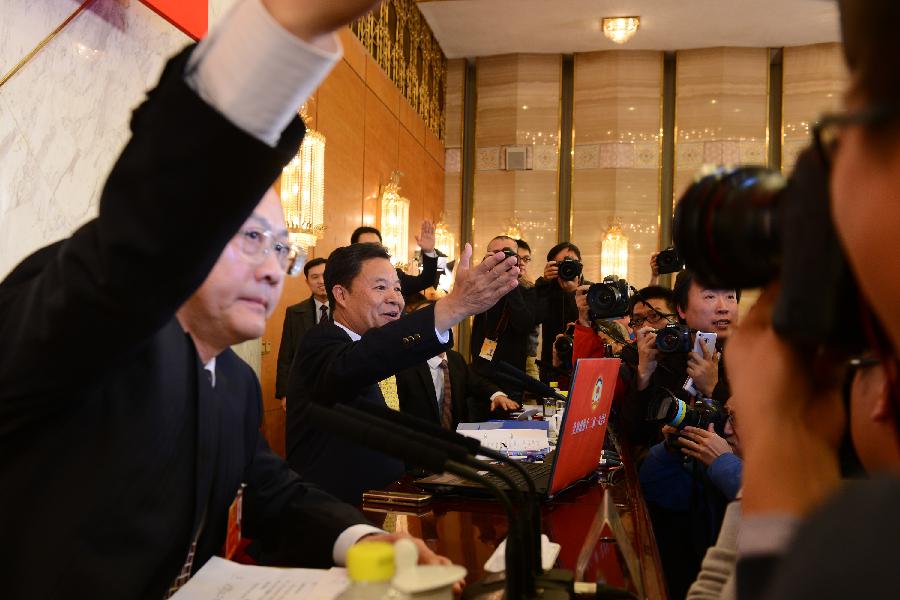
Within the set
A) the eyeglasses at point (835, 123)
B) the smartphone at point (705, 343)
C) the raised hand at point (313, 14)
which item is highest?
the raised hand at point (313, 14)

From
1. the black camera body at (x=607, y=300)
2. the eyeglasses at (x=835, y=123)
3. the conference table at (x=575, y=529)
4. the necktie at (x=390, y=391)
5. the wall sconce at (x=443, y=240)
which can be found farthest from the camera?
the wall sconce at (x=443, y=240)

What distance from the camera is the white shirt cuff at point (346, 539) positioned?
49.9 inches

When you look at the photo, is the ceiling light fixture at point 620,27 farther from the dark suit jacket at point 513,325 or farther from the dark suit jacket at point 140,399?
the dark suit jacket at point 140,399

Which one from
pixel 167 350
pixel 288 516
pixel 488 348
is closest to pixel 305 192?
pixel 488 348

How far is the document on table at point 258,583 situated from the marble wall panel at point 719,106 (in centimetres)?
879

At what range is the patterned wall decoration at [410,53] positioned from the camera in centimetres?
690

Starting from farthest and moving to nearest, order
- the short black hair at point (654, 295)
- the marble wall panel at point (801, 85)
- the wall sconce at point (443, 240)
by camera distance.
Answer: the marble wall panel at point (801, 85)
the wall sconce at point (443, 240)
the short black hair at point (654, 295)

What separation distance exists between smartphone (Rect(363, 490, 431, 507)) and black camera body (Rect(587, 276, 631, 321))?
73.9 inches

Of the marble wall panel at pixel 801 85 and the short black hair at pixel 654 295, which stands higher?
the marble wall panel at pixel 801 85

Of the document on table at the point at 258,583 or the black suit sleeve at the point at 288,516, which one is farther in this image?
the black suit sleeve at the point at 288,516

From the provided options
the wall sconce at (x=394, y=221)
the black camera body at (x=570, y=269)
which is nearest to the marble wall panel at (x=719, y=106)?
the wall sconce at (x=394, y=221)

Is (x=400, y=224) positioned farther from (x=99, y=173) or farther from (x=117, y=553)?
(x=117, y=553)

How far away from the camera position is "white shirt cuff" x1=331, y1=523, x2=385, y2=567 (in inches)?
49.9

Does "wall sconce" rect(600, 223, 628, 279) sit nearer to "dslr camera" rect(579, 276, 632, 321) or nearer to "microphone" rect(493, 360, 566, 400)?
"dslr camera" rect(579, 276, 632, 321)
